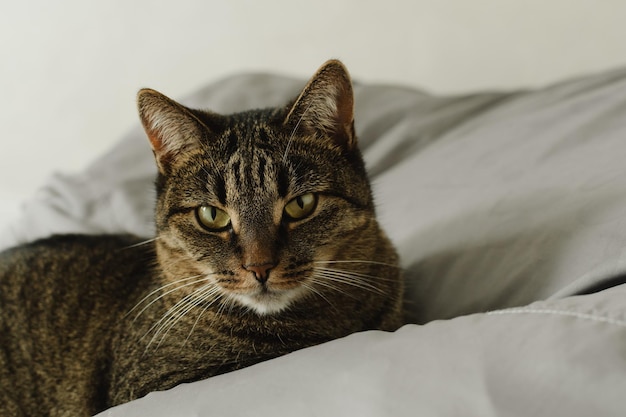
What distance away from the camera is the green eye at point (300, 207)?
3.77 ft

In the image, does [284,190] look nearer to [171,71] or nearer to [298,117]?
[298,117]

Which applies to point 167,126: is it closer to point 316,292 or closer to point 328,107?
point 328,107

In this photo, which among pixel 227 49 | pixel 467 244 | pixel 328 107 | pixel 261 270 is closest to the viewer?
pixel 261 270

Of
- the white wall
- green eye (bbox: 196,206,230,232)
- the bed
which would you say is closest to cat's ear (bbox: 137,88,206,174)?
green eye (bbox: 196,206,230,232)

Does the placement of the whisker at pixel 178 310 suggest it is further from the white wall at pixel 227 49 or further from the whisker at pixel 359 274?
the white wall at pixel 227 49

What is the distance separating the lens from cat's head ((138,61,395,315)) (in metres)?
1.11

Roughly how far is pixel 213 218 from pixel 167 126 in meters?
0.20

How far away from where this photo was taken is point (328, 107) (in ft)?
3.99

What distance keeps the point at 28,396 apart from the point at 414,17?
197 cm

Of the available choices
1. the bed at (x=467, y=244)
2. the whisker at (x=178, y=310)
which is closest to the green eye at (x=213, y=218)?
the whisker at (x=178, y=310)

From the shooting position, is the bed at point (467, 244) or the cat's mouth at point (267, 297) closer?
the bed at point (467, 244)

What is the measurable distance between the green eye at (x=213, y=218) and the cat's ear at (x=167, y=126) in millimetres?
131

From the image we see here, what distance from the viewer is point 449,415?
718mm

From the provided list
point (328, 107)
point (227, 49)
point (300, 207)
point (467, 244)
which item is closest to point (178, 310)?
point (300, 207)
